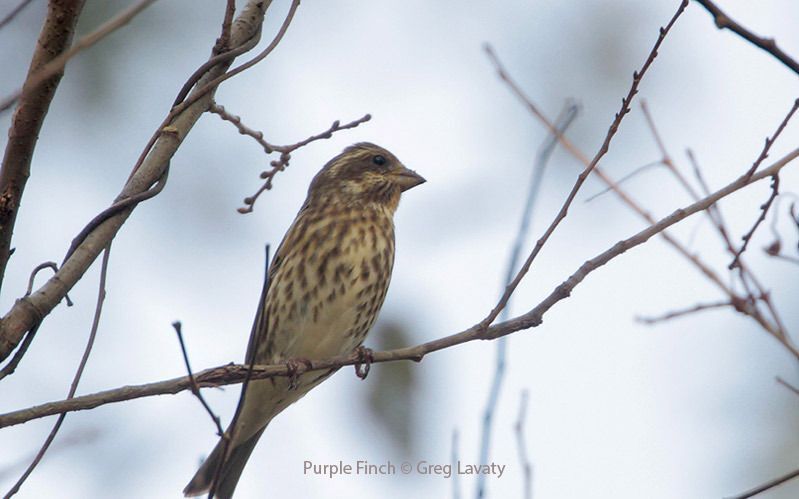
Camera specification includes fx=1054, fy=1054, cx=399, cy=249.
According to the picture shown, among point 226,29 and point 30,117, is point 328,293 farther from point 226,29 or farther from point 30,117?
point 30,117

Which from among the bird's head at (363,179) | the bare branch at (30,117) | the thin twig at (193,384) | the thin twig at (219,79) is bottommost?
the thin twig at (193,384)

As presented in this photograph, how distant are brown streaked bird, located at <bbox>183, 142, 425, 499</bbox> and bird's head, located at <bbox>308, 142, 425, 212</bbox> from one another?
0.28m

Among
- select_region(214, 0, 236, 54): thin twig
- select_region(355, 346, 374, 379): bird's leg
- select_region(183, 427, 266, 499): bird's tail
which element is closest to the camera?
select_region(214, 0, 236, 54): thin twig

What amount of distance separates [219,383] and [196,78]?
46.6 inches

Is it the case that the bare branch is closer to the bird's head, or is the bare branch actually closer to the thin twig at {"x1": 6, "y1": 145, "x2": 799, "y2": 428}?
the thin twig at {"x1": 6, "y1": 145, "x2": 799, "y2": 428}

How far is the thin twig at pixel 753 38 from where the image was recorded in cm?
308

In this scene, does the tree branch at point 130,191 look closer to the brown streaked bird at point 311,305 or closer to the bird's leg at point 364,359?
the bird's leg at point 364,359

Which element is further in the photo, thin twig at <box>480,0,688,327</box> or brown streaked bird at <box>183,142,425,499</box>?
brown streaked bird at <box>183,142,425,499</box>

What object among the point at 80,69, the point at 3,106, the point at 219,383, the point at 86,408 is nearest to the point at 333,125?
the point at 219,383

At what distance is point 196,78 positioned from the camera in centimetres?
409

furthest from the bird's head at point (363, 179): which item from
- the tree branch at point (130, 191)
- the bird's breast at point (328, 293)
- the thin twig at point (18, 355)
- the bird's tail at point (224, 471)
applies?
the thin twig at point (18, 355)

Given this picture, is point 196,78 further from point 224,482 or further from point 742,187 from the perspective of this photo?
point 224,482

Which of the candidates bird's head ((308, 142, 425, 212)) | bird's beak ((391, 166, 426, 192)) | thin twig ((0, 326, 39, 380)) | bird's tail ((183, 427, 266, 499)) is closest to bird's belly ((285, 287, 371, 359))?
bird's tail ((183, 427, 266, 499))

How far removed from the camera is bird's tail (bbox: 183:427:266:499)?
5.98 meters
